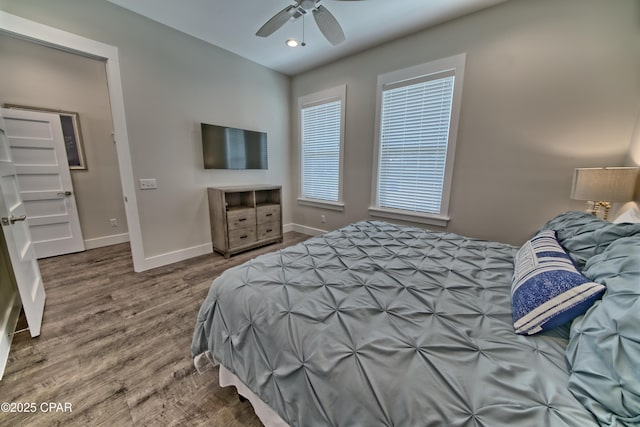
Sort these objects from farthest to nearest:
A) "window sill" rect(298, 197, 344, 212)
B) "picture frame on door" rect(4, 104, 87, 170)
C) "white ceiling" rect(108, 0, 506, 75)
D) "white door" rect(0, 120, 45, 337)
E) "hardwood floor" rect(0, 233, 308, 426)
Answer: "window sill" rect(298, 197, 344, 212) < "picture frame on door" rect(4, 104, 87, 170) < "white ceiling" rect(108, 0, 506, 75) < "white door" rect(0, 120, 45, 337) < "hardwood floor" rect(0, 233, 308, 426)

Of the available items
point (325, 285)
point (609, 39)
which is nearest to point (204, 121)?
point (325, 285)

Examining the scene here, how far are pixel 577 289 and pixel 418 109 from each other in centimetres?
262

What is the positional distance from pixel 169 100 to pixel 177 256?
6.68 ft

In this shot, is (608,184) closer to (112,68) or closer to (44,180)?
(112,68)

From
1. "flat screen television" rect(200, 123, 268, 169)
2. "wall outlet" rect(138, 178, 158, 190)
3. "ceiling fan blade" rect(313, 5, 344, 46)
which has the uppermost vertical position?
"ceiling fan blade" rect(313, 5, 344, 46)

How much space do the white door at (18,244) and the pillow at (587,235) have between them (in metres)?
3.48

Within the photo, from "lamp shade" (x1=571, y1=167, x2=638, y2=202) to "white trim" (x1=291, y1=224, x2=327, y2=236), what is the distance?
316 centimetres

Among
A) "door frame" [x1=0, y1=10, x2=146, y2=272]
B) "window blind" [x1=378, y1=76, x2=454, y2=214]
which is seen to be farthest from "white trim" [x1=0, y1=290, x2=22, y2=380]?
"window blind" [x1=378, y1=76, x2=454, y2=214]

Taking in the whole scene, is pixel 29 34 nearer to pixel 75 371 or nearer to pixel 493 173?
pixel 75 371

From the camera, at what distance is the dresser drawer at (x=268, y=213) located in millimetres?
3668

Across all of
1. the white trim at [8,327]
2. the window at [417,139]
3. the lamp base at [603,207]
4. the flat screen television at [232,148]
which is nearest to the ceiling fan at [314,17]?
the window at [417,139]

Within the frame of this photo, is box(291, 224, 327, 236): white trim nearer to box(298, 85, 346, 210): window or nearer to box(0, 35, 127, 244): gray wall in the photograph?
box(298, 85, 346, 210): window

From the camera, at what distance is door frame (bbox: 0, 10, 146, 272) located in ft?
6.59

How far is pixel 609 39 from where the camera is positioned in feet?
Answer: 6.31
